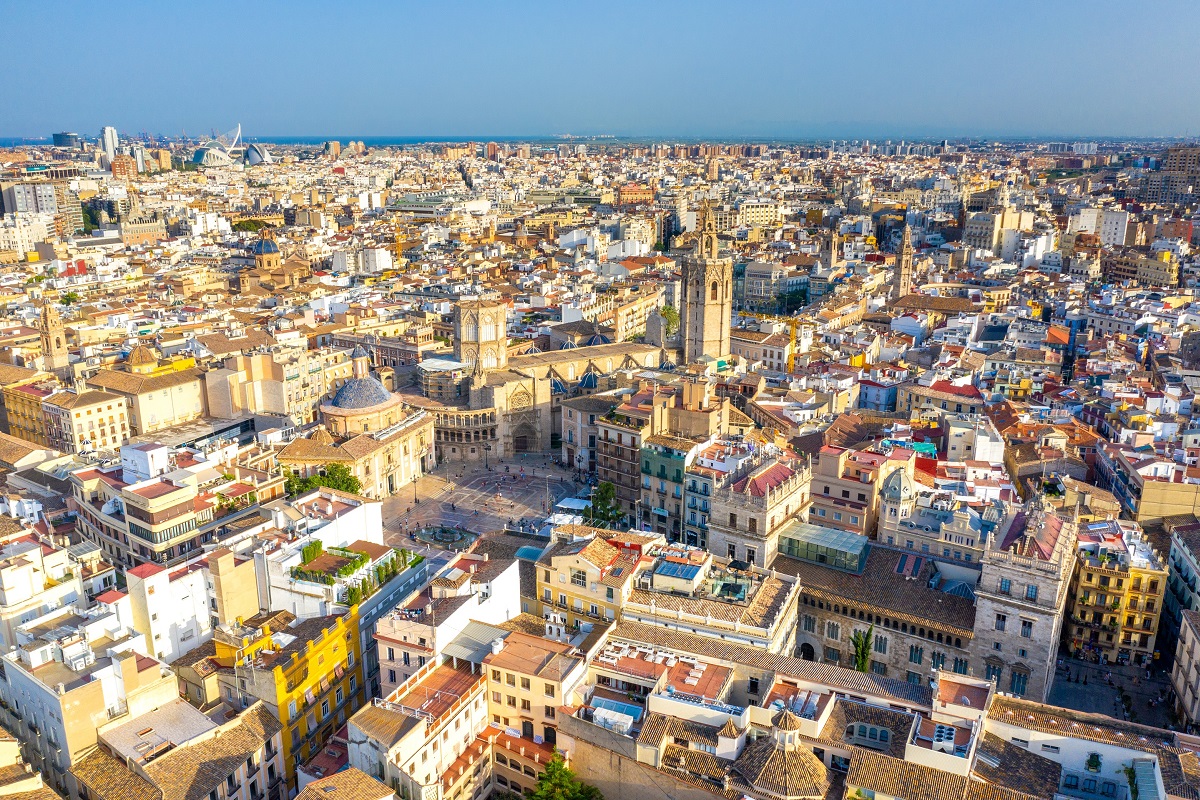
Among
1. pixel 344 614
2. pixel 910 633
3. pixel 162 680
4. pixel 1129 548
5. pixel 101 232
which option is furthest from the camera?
pixel 101 232

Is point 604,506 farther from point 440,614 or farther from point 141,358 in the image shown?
point 141,358

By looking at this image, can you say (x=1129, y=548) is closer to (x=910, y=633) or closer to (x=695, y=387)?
(x=910, y=633)

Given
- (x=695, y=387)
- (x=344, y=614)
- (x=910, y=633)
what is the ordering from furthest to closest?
(x=695, y=387) < (x=910, y=633) < (x=344, y=614)

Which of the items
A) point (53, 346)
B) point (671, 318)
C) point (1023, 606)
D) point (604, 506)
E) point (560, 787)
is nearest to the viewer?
point (560, 787)

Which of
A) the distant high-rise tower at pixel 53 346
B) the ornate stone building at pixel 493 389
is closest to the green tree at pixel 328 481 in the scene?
the ornate stone building at pixel 493 389

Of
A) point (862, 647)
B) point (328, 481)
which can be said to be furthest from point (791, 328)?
point (862, 647)

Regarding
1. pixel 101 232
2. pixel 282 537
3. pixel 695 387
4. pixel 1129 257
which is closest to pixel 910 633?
pixel 695 387

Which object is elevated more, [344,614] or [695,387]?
[695,387]
